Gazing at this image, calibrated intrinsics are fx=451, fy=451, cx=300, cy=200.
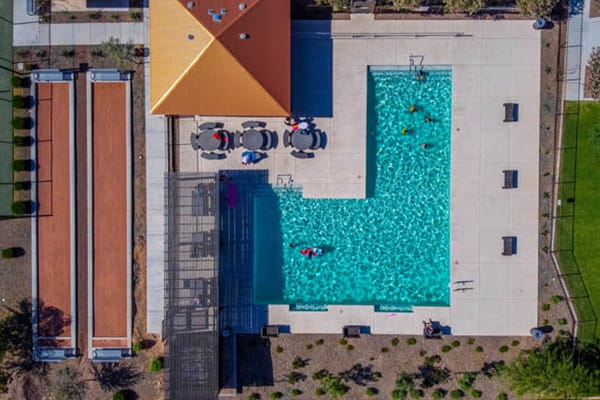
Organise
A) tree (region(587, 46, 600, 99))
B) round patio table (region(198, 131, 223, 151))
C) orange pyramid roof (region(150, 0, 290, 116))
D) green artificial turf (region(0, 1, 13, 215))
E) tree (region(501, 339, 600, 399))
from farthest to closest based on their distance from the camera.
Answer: green artificial turf (region(0, 1, 13, 215)), round patio table (region(198, 131, 223, 151)), tree (region(587, 46, 600, 99)), orange pyramid roof (region(150, 0, 290, 116)), tree (region(501, 339, 600, 399))

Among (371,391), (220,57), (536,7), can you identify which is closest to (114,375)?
(371,391)

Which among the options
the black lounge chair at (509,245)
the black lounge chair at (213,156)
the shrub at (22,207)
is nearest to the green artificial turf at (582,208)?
the black lounge chair at (509,245)

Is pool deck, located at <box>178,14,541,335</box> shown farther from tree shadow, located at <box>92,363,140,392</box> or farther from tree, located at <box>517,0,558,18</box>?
tree shadow, located at <box>92,363,140,392</box>

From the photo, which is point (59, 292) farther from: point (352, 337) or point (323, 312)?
point (352, 337)

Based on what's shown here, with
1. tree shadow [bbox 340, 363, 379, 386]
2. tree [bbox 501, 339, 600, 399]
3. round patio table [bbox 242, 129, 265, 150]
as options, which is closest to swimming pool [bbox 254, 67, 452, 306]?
round patio table [bbox 242, 129, 265, 150]

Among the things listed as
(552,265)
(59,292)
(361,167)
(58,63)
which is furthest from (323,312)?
(58,63)

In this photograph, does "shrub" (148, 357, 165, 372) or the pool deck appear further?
"shrub" (148, 357, 165, 372)
